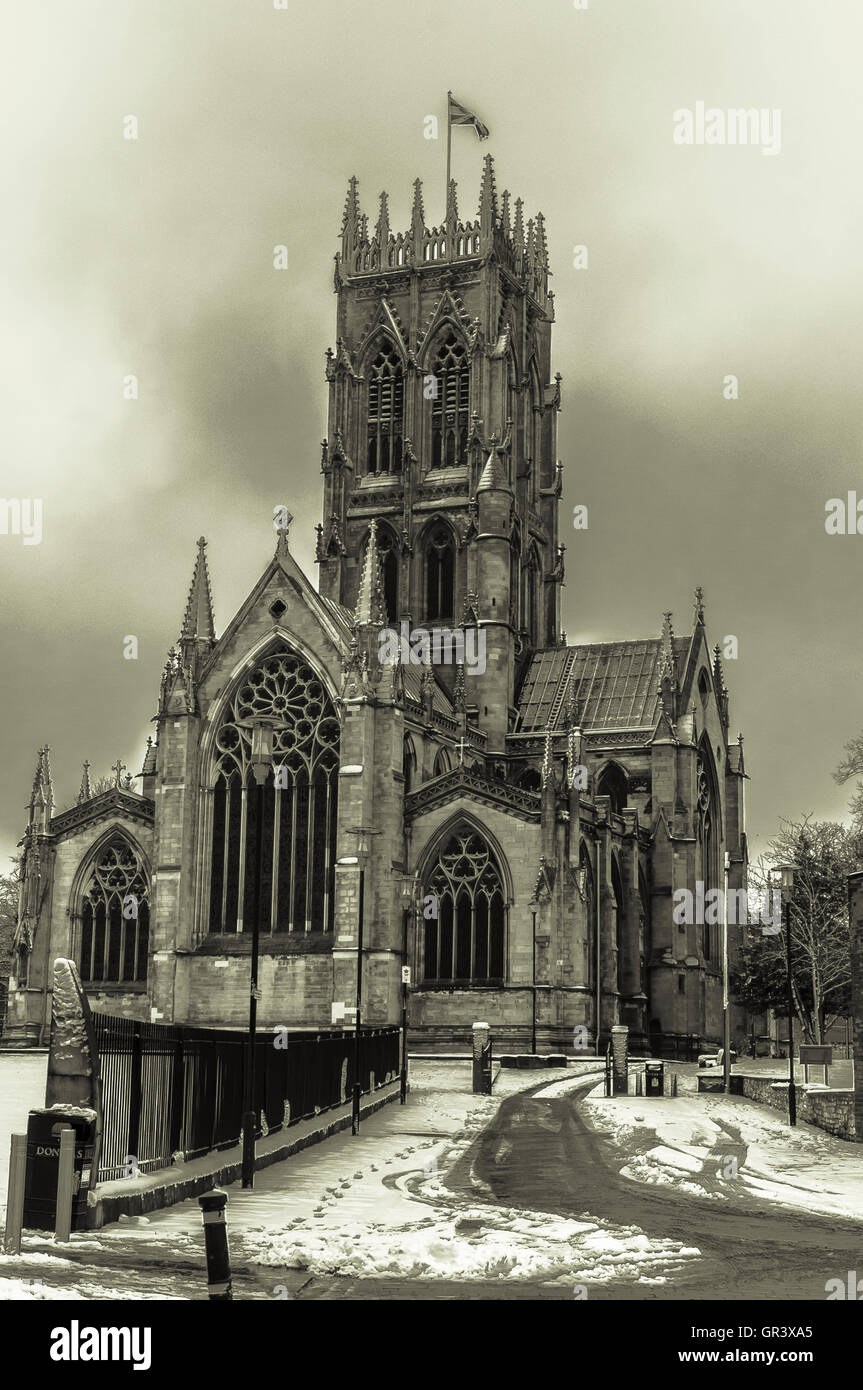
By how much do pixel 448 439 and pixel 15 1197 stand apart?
2417 inches

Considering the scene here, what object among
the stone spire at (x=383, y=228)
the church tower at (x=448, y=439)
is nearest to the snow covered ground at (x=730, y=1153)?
the church tower at (x=448, y=439)

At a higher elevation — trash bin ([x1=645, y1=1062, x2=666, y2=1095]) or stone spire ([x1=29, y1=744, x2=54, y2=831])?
stone spire ([x1=29, y1=744, x2=54, y2=831])

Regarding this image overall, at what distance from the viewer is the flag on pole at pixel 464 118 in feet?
249

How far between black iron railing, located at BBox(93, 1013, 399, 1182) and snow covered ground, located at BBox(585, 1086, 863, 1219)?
5.48 metres

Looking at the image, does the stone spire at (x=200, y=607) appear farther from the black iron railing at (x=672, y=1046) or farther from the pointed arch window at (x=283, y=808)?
the black iron railing at (x=672, y=1046)

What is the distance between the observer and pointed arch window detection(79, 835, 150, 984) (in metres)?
59.0

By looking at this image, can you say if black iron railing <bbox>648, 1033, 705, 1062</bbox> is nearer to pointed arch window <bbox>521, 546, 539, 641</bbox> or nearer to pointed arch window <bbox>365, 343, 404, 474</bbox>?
pointed arch window <bbox>521, 546, 539, 641</bbox>

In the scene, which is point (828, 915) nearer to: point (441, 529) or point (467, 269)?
point (441, 529)

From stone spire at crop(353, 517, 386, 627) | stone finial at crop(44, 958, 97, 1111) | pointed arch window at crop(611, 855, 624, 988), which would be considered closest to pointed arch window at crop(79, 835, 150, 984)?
stone spire at crop(353, 517, 386, 627)

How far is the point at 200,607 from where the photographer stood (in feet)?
194

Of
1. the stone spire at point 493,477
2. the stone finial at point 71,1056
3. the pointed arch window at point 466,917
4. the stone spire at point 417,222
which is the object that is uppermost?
the stone spire at point 417,222

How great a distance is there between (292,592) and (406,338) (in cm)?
2106

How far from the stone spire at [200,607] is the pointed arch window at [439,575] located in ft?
47.2

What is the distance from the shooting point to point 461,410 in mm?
73375
